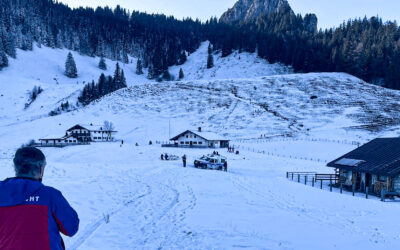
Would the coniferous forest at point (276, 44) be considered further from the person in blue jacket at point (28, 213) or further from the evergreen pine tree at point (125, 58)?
the person in blue jacket at point (28, 213)

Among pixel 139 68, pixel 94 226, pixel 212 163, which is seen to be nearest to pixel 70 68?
pixel 139 68

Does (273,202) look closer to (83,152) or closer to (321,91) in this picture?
(83,152)

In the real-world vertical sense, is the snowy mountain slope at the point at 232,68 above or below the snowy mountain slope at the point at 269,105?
above

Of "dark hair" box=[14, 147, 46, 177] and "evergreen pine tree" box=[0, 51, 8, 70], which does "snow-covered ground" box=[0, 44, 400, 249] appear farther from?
"dark hair" box=[14, 147, 46, 177]

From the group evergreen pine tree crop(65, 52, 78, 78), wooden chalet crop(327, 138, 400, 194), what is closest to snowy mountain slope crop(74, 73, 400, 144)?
wooden chalet crop(327, 138, 400, 194)

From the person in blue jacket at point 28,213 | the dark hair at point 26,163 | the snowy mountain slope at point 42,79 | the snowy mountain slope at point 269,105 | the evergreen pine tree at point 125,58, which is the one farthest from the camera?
the evergreen pine tree at point 125,58

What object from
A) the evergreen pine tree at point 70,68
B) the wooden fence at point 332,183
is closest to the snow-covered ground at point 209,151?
the wooden fence at point 332,183

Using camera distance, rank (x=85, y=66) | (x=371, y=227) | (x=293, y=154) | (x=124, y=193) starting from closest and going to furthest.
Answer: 1. (x=371, y=227)
2. (x=124, y=193)
3. (x=293, y=154)
4. (x=85, y=66)

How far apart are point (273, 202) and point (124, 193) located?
8159mm

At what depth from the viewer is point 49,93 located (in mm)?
114000

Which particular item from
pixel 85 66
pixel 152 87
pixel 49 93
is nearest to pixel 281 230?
pixel 152 87

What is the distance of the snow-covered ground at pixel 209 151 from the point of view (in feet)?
33.7

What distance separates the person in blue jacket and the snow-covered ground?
213 inches

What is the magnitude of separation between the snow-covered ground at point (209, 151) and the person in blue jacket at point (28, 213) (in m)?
5.40
